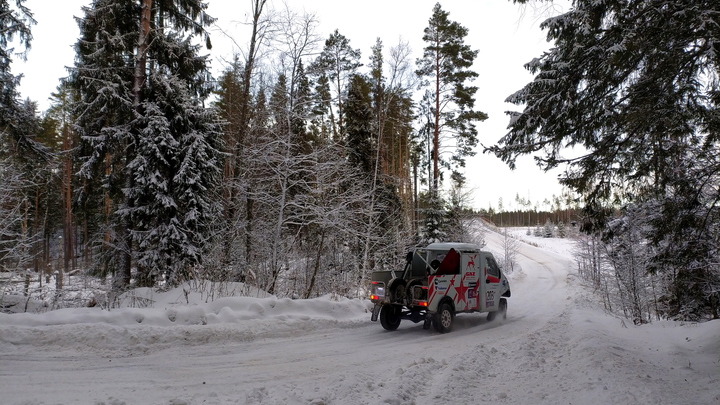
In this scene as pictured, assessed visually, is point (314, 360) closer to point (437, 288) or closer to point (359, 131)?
point (437, 288)

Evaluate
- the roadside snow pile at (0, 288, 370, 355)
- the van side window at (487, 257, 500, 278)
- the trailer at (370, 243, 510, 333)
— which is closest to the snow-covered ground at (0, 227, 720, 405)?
the roadside snow pile at (0, 288, 370, 355)

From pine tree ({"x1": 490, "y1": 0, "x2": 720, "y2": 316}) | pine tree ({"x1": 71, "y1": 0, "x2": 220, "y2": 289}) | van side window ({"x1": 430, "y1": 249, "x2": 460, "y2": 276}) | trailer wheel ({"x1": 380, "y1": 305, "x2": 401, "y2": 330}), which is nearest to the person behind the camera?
pine tree ({"x1": 490, "y1": 0, "x2": 720, "y2": 316})

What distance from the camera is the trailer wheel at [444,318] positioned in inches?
371

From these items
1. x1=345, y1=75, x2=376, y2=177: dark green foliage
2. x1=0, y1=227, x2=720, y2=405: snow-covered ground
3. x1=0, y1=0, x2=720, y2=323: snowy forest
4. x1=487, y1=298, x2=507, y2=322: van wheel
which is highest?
x1=345, y1=75, x2=376, y2=177: dark green foliage

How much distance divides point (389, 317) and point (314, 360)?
369 cm

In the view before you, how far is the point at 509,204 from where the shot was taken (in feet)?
455

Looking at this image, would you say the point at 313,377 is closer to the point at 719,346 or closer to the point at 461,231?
the point at 719,346

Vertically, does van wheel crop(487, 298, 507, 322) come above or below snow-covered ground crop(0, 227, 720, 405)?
below

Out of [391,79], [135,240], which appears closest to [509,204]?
[391,79]

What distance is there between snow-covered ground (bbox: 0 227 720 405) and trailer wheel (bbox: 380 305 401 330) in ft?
0.78

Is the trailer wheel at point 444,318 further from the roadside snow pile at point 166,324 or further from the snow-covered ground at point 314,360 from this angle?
the roadside snow pile at point 166,324

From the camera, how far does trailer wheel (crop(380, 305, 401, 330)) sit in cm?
974

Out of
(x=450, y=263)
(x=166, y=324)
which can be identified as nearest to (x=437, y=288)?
(x=450, y=263)

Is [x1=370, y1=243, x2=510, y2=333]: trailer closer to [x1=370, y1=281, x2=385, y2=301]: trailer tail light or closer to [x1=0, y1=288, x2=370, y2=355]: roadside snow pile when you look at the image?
[x1=370, y1=281, x2=385, y2=301]: trailer tail light
